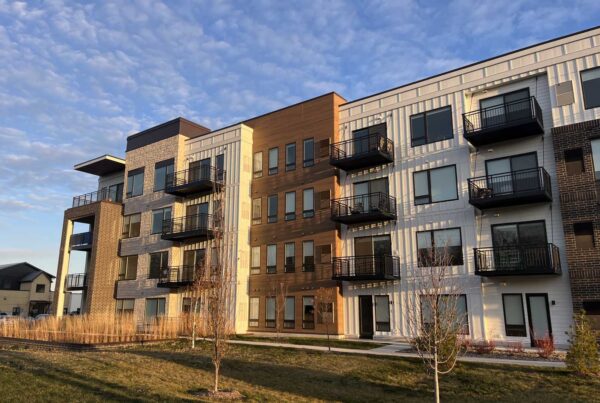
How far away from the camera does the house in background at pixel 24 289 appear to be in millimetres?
69188

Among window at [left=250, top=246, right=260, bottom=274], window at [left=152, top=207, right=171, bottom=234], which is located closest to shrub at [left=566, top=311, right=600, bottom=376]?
window at [left=250, top=246, right=260, bottom=274]

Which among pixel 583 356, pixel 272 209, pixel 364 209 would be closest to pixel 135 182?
pixel 272 209

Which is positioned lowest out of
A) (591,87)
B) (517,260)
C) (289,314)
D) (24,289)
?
(289,314)

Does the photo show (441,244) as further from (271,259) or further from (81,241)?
(81,241)

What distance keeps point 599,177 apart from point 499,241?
483 centimetres

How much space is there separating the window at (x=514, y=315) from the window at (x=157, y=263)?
74.1 ft

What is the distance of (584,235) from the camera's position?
1956 cm

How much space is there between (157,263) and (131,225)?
494 cm

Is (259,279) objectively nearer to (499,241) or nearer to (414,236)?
(414,236)

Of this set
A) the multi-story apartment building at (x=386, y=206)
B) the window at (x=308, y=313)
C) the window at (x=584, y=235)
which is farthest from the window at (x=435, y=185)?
the window at (x=308, y=313)

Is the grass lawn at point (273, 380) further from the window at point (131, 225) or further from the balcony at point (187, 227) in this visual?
the window at point (131, 225)

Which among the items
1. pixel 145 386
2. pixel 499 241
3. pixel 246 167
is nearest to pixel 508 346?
pixel 499 241

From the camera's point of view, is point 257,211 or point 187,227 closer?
point 257,211

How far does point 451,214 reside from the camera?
23500 mm
